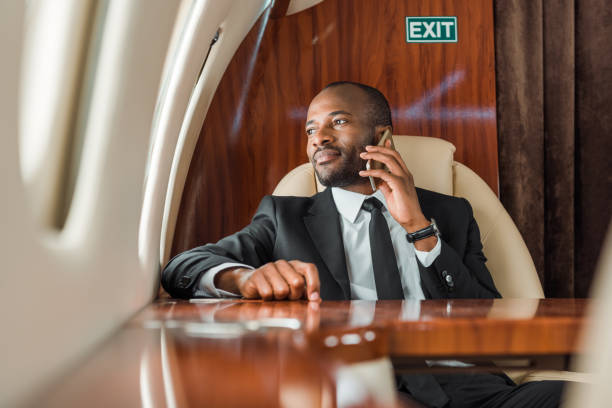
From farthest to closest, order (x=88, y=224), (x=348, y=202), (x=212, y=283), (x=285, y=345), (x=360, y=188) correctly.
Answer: (x=360, y=188) < (x=348, y=202) < (x=212, y=283) < (x=88, y=224) < (x=285, y=345)

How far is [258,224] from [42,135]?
1.10m

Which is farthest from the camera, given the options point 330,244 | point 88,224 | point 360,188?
point 360,188

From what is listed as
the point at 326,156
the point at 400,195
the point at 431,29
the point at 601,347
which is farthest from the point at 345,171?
the point at 601,347

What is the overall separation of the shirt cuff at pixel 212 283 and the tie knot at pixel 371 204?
624mm

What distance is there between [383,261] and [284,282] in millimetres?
610

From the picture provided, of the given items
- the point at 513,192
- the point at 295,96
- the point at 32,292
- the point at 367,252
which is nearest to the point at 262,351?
the point at 32,292

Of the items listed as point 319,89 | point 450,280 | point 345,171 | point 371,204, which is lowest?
point 450,280

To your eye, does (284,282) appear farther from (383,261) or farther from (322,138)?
(322,138)

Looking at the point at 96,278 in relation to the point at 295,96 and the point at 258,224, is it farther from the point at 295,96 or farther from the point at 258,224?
the point at 295,96

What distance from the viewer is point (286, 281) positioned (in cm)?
116

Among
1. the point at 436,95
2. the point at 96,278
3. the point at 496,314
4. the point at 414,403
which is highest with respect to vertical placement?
the point at 436,95

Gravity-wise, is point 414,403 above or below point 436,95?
below

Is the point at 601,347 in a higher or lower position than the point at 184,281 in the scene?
higher

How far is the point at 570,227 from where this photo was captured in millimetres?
2631
